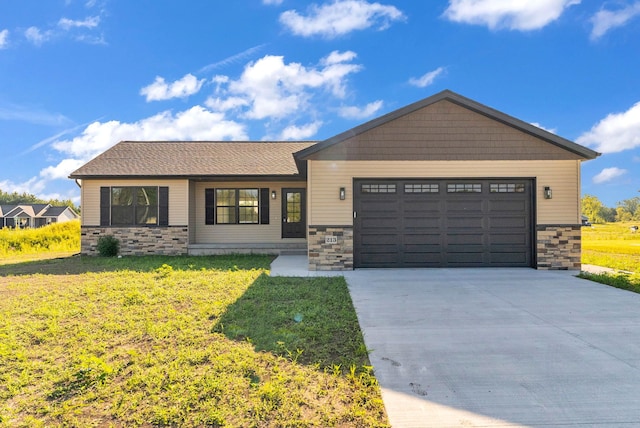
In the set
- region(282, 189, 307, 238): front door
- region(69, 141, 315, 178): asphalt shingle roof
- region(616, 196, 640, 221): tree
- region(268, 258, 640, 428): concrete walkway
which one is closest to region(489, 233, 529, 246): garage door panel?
region(268, 258, 640, 428): concrete walkway

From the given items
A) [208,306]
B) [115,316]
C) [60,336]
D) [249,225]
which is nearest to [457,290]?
[208,306]

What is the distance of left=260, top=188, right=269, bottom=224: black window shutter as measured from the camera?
12.8 m

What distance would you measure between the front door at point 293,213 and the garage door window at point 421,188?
491cm

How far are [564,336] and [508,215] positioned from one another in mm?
5436

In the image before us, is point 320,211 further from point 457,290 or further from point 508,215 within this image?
point 508,215

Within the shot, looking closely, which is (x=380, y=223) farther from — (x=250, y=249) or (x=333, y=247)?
(x=250, y=249)

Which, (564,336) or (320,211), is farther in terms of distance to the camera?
(320,211)

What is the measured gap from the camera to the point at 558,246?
884 cm

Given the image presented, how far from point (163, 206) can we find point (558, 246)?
12389 mm

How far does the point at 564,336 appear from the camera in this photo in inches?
161

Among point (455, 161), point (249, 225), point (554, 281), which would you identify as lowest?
point (554, 281)

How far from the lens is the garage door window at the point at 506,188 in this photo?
8.88 m

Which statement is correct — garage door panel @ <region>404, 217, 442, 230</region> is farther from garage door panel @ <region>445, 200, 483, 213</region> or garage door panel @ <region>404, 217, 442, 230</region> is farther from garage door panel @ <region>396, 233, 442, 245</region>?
garage door panel @ <region>445, 200, 483, 213</region>

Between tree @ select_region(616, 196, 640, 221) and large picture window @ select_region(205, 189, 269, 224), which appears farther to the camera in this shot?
tree @ select_region(616, 196, 640, 221)
